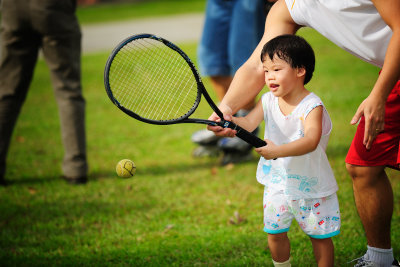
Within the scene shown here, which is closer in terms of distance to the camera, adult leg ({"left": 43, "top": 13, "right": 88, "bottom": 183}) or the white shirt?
the white shirt

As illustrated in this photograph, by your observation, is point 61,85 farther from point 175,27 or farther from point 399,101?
point 175,27

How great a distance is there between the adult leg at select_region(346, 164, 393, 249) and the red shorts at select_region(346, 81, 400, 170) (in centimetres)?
6

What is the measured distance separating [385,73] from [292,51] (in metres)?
0.42

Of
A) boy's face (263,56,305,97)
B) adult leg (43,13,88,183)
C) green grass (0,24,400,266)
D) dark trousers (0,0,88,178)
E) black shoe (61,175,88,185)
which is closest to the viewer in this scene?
boy's face (263,56,305,97)

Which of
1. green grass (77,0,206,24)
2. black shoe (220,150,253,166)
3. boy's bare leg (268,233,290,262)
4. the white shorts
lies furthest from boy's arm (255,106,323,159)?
green grass (77,0,206,24)

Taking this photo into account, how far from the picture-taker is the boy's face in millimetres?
2266

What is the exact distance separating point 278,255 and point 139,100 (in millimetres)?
1235

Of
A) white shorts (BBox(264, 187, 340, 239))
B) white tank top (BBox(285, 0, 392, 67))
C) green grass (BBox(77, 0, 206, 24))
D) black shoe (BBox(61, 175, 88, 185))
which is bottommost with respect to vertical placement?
green grass (BBox(77, 0, 206, 24))

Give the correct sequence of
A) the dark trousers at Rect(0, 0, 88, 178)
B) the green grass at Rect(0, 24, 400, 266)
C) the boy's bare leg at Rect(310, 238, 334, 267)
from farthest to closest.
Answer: the dark trousers at Rect(0, 0, 88, 178) < the green grass at Rect(0, 24, 400, 266) < the boy's bare leg at Rect(310, 238, 334, 267)

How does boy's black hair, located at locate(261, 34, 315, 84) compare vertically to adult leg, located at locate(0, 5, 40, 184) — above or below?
above

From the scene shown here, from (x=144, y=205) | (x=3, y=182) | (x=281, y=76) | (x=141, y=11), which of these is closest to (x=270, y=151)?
(x=281, y=76)

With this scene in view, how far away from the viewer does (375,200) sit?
8.45 ft

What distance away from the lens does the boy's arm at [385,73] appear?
6.56 feet

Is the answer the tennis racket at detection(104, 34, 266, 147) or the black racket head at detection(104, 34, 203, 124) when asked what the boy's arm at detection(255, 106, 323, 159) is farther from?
the black racket head at detection(104, 34, 203, 124)
